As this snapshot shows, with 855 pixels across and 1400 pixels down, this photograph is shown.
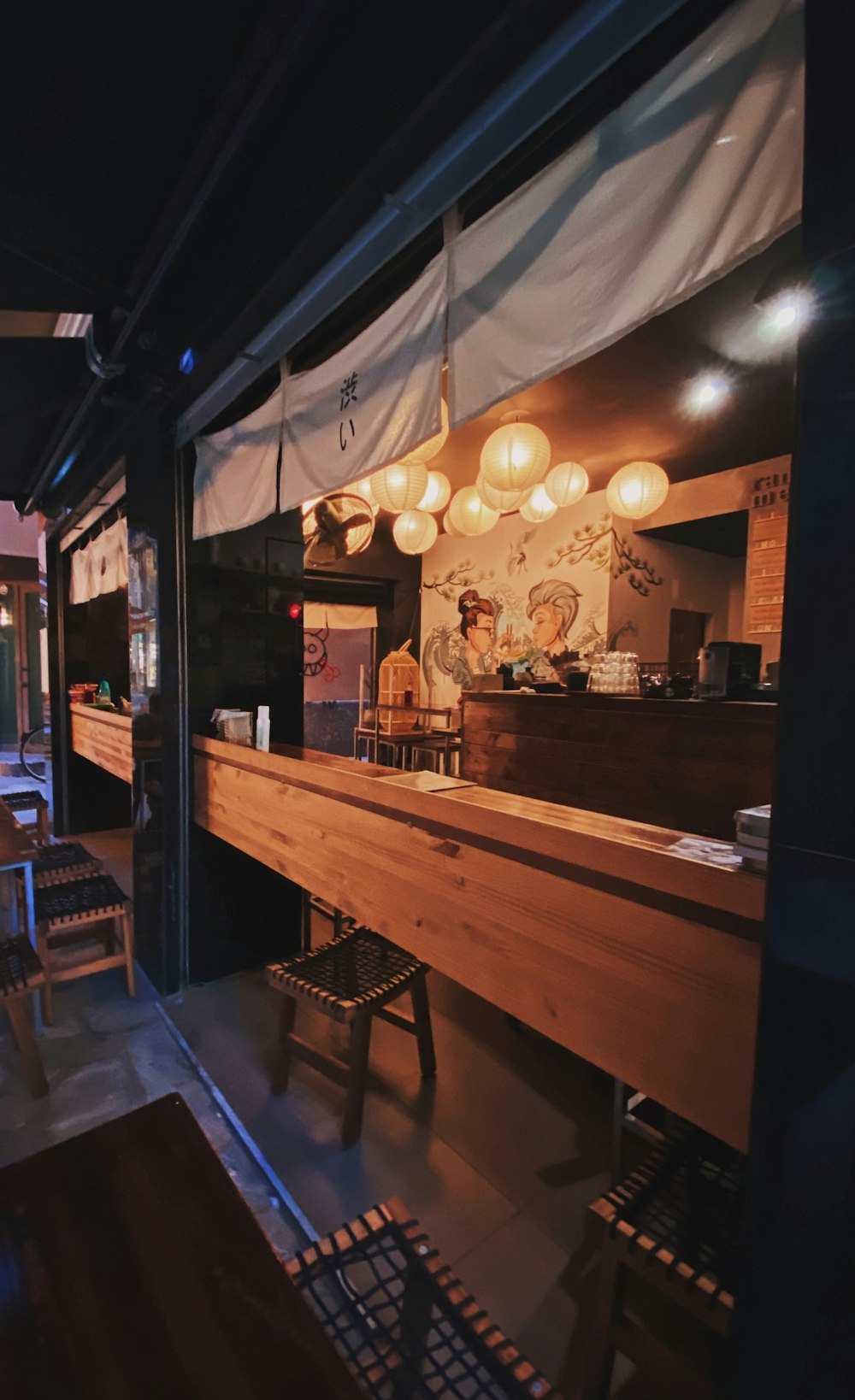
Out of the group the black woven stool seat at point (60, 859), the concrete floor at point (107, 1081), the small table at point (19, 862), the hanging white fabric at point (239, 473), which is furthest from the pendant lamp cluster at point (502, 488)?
the concrete floor at point (107, 1081)

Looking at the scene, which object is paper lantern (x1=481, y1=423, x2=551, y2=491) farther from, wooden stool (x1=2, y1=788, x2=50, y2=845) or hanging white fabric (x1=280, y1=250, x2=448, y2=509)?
wooden stool (x1=2, y1=788, x2=50, y2=845)

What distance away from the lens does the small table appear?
123 inches

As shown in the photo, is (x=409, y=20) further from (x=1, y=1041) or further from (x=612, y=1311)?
(x=1, y=1041)

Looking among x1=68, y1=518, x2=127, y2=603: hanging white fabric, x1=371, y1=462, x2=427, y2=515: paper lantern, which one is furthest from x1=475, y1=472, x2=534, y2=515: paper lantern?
x1=68, y1=518, x2=127, y2=603: hanging white fabric

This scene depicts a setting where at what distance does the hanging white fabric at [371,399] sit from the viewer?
193 cm

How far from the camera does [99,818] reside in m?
7.34

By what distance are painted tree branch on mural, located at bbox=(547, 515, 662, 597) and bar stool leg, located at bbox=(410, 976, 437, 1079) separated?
5652 millimetres

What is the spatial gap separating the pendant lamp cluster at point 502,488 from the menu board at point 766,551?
1.52 m

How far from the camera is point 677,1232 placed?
4.92 ft

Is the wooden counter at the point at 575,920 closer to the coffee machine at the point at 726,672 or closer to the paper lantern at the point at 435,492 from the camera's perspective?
the coffee machine at the point at 726,672

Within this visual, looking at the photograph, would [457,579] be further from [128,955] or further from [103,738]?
[128,955]

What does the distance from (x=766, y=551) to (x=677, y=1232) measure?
660 cm

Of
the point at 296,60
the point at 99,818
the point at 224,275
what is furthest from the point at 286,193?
the point at 99,818

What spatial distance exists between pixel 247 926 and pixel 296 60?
4325mm
